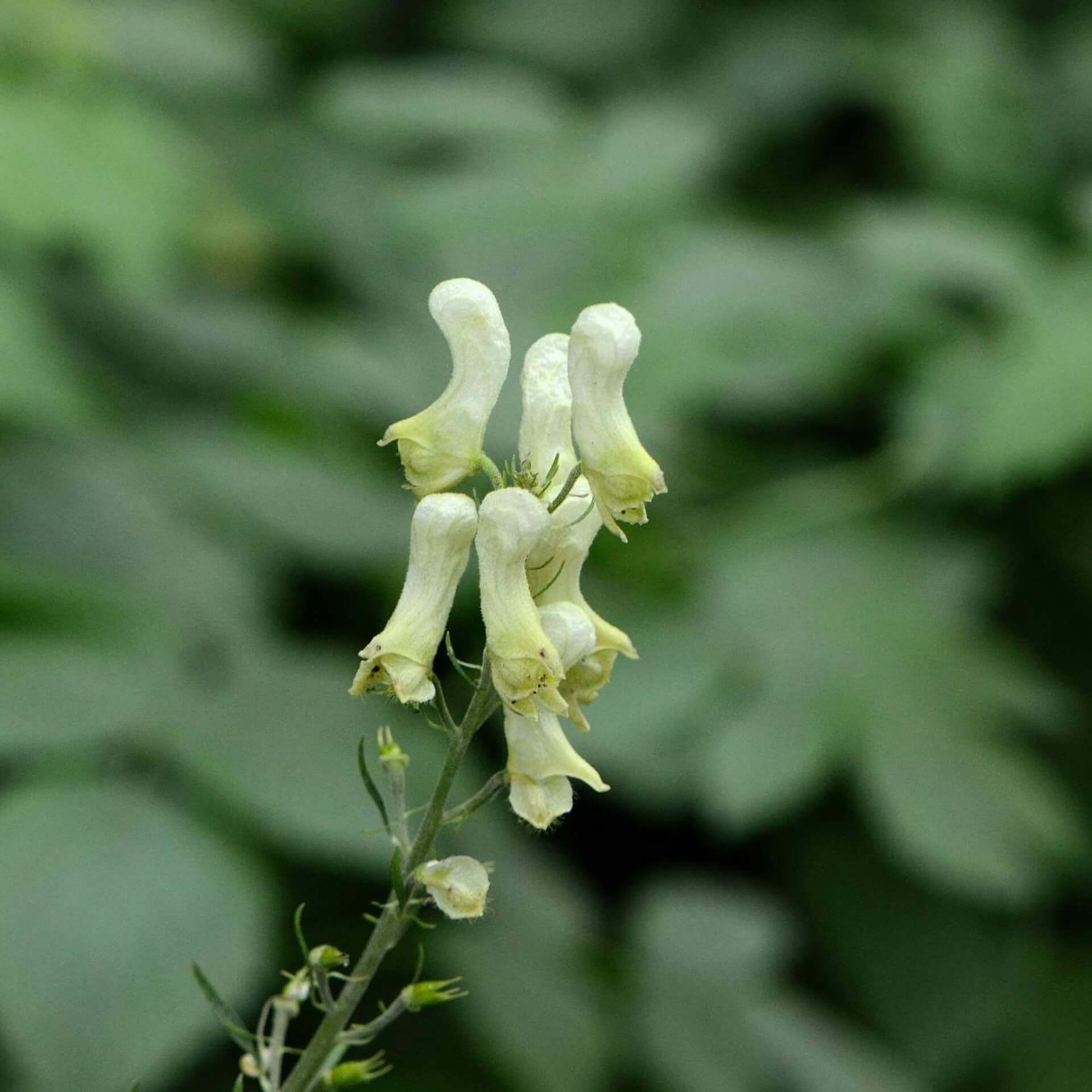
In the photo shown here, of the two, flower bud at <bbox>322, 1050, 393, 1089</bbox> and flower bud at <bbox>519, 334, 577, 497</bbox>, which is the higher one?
flower bud at <bbox>519, 334, 577, 497</bbox>

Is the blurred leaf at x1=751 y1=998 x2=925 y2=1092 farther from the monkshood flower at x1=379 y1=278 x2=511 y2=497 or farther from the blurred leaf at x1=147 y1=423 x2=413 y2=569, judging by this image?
the monkshood flower at x1=379 y1=278 x2=511 y2=497

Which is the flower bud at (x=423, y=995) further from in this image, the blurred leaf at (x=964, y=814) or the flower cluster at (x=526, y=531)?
the blurred leaf at (x=964, y=814)

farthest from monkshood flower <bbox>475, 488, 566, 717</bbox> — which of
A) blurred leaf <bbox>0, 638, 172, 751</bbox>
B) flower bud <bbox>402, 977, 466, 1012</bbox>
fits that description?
blurred leaf <bbox>0, 638, 172, 751</bbox>

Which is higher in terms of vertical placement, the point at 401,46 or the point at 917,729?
the point at 401,46

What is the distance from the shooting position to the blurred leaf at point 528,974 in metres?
2.55

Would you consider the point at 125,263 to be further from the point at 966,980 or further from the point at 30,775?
the point at 966,980

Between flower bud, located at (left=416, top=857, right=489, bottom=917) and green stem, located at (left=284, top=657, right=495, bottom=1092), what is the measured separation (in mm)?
12

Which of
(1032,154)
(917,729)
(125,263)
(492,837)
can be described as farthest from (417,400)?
(1032,154)

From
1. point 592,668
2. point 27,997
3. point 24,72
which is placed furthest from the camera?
point 24,72

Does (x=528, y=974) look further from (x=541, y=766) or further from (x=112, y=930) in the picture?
(x=541, y=766)

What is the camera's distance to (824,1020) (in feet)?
10.4

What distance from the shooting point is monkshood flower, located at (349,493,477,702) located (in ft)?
3.92

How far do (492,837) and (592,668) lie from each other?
5.58 feet

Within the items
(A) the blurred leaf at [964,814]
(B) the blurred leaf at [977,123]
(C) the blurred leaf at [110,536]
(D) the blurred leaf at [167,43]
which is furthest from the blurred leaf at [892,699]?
(D) the blurred leaf at [167,43]
